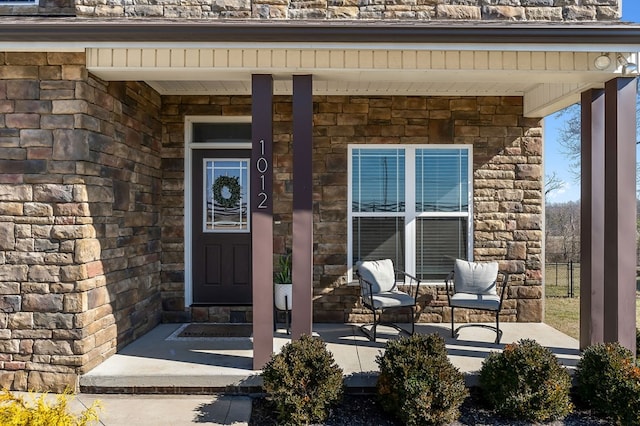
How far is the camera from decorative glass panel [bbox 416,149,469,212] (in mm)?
5684

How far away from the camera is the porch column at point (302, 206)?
402 centimetres

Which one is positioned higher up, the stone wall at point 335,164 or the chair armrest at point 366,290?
the stone wall at point 335,164

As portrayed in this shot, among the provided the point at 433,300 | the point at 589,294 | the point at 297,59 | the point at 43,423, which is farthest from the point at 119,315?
the point at 589,294

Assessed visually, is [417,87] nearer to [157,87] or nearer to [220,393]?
[157,87]

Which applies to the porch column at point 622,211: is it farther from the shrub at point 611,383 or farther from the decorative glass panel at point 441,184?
the decorative glass panel at point 441,184

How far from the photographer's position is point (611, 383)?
347 centimetres

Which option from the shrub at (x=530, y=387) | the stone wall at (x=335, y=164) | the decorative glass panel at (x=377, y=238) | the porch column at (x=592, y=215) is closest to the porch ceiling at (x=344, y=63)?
the porch column at (x=592, y=215)

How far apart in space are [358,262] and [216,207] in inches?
75.3

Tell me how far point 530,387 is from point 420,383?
86cm

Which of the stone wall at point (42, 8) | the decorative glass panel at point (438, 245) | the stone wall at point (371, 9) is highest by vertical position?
the stone wall at point (42, 8)

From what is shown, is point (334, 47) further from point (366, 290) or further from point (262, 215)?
point (366, 290)

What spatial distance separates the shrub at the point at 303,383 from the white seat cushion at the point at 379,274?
63.9 inches

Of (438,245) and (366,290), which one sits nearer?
(366,290)

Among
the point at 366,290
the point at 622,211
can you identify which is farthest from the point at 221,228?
the point at 622,211
